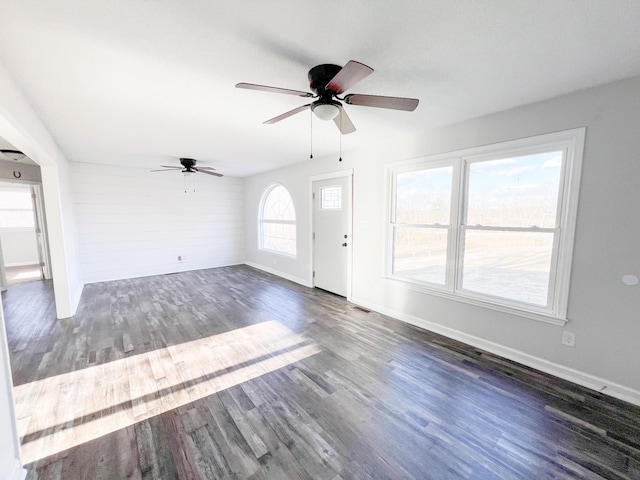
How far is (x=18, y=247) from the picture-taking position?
6.42 meters

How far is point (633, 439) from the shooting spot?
65.1 inches

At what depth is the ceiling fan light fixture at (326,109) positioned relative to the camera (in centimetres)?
180

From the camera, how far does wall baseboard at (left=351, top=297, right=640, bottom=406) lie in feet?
6.61

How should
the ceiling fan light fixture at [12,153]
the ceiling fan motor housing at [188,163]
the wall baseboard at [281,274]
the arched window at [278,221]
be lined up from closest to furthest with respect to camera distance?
1. the ceiling fan light fixture at [12,153]
2. the ceiling fan motor housing at [188,163]
3. the wall baseboard at [281,274]
4. the arched window at [278,221]

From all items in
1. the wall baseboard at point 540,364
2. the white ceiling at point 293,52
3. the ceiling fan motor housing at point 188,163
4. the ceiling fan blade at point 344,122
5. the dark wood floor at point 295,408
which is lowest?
the dark wood floor at point 295,408

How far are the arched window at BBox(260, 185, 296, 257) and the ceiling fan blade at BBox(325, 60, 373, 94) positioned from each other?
380 cm

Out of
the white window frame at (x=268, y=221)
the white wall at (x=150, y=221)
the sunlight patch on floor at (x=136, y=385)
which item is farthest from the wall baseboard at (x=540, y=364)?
the white wall at (x=150, y=221)

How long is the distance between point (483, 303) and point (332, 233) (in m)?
2.44

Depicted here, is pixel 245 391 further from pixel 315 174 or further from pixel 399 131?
pixel 315 174

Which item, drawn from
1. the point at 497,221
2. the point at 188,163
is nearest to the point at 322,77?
the point at 497,221

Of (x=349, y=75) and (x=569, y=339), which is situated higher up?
(x=349, y=75)

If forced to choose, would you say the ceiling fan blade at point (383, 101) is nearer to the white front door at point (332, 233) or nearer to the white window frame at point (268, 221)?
the white front door at point (332, 233)

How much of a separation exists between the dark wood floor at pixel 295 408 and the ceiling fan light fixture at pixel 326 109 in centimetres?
214

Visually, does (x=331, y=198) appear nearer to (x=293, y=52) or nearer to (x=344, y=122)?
(x=344, y=122)
